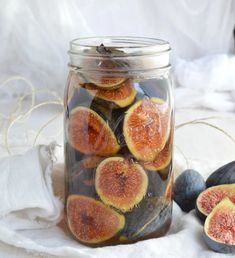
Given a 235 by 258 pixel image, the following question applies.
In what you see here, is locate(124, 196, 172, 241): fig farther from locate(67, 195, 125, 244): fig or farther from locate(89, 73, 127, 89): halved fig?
locate(89, 73, 127, 89): halved fig

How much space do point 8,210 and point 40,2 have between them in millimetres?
780

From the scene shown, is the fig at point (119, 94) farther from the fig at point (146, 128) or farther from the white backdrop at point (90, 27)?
the white backdrop at point (90, 27)

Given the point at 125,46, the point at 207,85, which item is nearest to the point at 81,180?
the point at 125,46

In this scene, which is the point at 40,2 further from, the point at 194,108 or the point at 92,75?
the point at 92,75

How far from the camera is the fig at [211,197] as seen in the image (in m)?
0.55

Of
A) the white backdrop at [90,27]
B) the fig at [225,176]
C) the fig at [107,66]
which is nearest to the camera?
the fig at [107,66]

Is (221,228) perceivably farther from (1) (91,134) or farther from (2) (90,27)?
(2) (90,27)

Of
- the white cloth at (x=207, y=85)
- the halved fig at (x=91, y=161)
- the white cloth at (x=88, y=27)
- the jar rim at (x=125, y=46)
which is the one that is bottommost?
the white cloth at (x=207, y=85)

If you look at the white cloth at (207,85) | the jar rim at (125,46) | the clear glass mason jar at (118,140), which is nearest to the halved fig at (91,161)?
the clear glass mason jar at (118,140)

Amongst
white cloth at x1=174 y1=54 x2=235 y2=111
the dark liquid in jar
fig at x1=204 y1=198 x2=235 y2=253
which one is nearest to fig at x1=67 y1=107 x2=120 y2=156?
the dark liquid in jar

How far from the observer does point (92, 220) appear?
0.51 m

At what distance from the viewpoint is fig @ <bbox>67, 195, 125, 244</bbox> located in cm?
51

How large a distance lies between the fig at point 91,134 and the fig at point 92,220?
55 mm

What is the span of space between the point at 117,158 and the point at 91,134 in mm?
36
